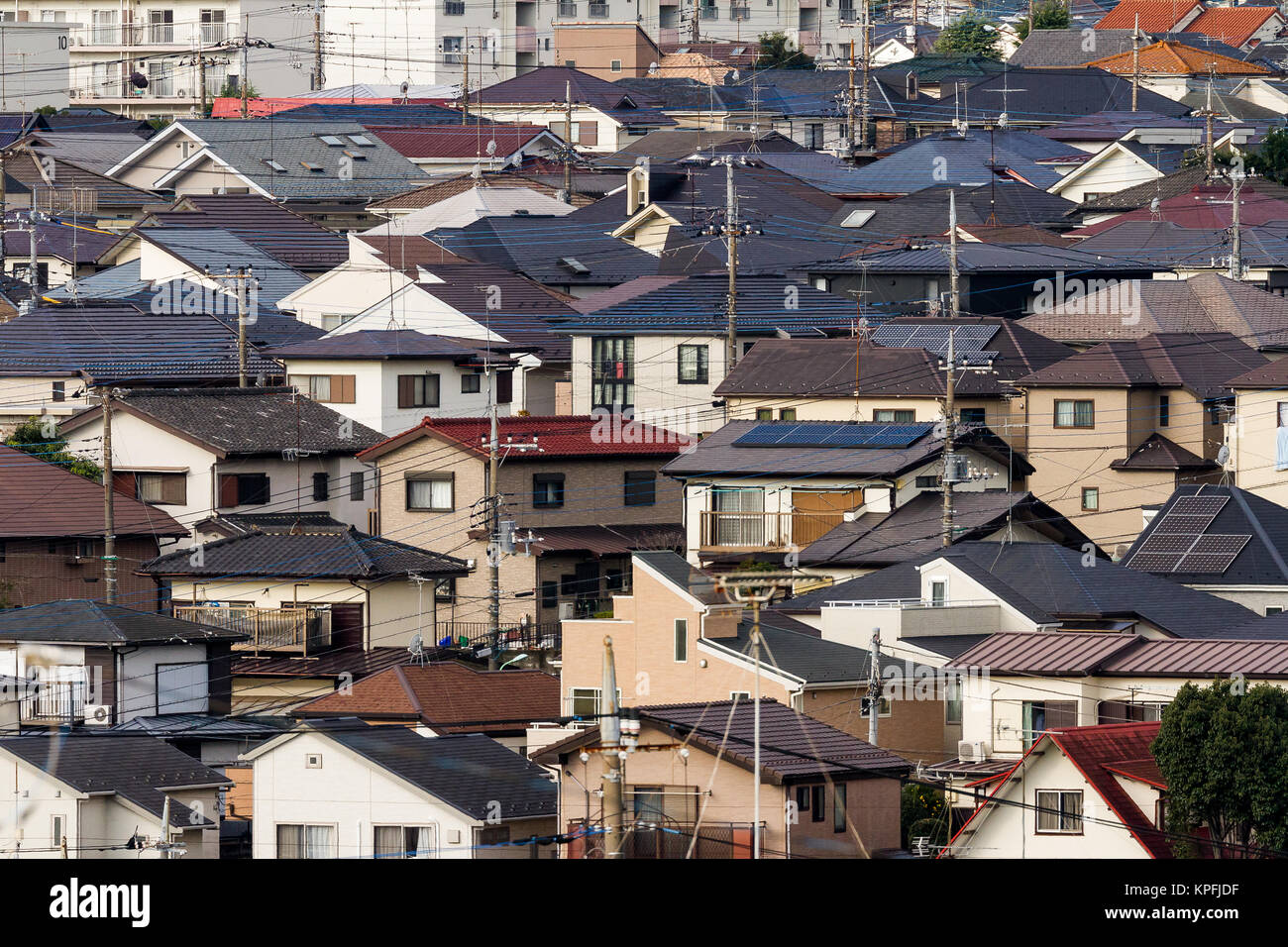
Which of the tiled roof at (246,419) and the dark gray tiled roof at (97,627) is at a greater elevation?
the tiled roof at (246,419)

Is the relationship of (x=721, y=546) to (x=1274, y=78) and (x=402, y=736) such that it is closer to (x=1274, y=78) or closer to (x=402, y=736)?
(x=402, y=736)

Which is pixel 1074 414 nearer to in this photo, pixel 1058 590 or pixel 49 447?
pixel 1058 590

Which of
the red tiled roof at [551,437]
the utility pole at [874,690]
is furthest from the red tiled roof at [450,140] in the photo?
the utility pole at [874,690]

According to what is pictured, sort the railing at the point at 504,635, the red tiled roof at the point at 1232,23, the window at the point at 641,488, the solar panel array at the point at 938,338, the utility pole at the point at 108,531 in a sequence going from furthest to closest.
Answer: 1. the red tiled roof at the point at 1232,23
2. the solar panel array at the point at 938,338
3. the window at the point at 641,488
4. the utility pole at the point at 108,531
5. the railing at the point at 504,635

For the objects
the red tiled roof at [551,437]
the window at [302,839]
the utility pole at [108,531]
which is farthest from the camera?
the red tiled roof at [551,437]

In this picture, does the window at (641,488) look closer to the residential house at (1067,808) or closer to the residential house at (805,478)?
the residential house at (805,478)

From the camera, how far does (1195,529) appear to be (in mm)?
26812

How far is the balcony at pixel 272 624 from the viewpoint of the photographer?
2625 cm

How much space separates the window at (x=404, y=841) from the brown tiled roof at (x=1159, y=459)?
16.9 meters

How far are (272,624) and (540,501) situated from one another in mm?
5316

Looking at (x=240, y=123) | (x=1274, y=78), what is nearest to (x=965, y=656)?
(x=240, y=123)

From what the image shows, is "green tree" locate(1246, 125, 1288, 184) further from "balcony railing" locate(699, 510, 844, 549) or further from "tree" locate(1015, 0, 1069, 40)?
"tree" locate(1015, 0, 1069, 40)

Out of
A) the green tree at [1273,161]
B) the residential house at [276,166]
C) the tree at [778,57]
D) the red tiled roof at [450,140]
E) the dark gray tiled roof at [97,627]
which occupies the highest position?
the tree at [778,57]

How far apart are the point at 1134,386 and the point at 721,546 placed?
715 centimetres
